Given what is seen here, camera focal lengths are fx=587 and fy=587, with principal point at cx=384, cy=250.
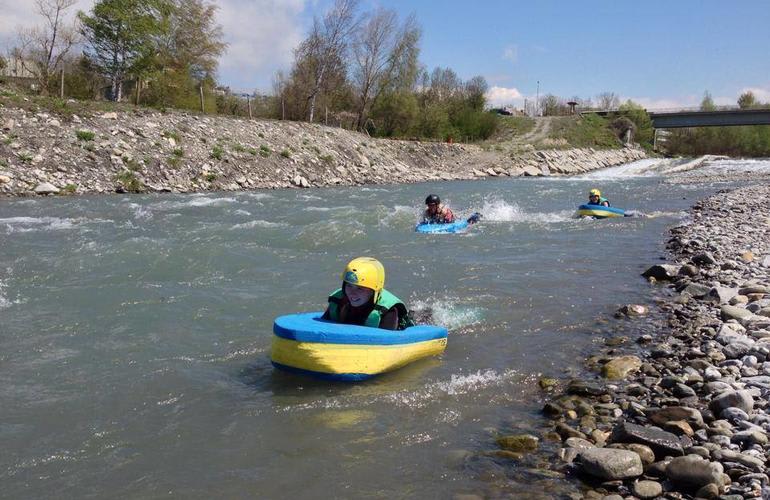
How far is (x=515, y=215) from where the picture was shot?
17656 mm

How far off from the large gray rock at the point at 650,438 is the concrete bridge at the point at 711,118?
6024 cm

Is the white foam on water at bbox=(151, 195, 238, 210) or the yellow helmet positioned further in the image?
the white foam on water at bbox=(151, 195, 238, 210)

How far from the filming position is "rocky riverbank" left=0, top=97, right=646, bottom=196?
60.6 feet

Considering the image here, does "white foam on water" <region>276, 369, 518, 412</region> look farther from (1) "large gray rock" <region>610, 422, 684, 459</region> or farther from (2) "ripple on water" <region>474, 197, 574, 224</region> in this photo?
(2) "ripple on water" <region>474, 197, 574, 224</region>

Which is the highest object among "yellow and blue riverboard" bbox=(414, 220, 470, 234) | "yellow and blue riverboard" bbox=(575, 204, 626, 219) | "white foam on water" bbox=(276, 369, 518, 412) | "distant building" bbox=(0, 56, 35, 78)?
"distant building" bbox=(0, 56, 35, 78)

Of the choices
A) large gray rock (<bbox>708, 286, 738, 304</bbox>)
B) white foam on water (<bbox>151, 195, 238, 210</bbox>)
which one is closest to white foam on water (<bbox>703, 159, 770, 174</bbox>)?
white foam on water (<bbox>151, 195, 238, 210</bbox>)

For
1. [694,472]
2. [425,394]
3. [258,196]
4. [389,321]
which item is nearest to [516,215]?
[258,196]

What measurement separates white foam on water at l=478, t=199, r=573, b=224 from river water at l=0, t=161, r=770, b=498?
2.91 meters

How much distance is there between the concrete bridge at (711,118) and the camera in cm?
5391

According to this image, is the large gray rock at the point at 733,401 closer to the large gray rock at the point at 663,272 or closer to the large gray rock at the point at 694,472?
the large gray rock at the point at 694,472

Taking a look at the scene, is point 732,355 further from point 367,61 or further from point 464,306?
point 367,61

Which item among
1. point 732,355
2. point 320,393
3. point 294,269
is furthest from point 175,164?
point 732,355

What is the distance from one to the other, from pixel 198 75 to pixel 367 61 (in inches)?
476

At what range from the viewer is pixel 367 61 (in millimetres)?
42500
